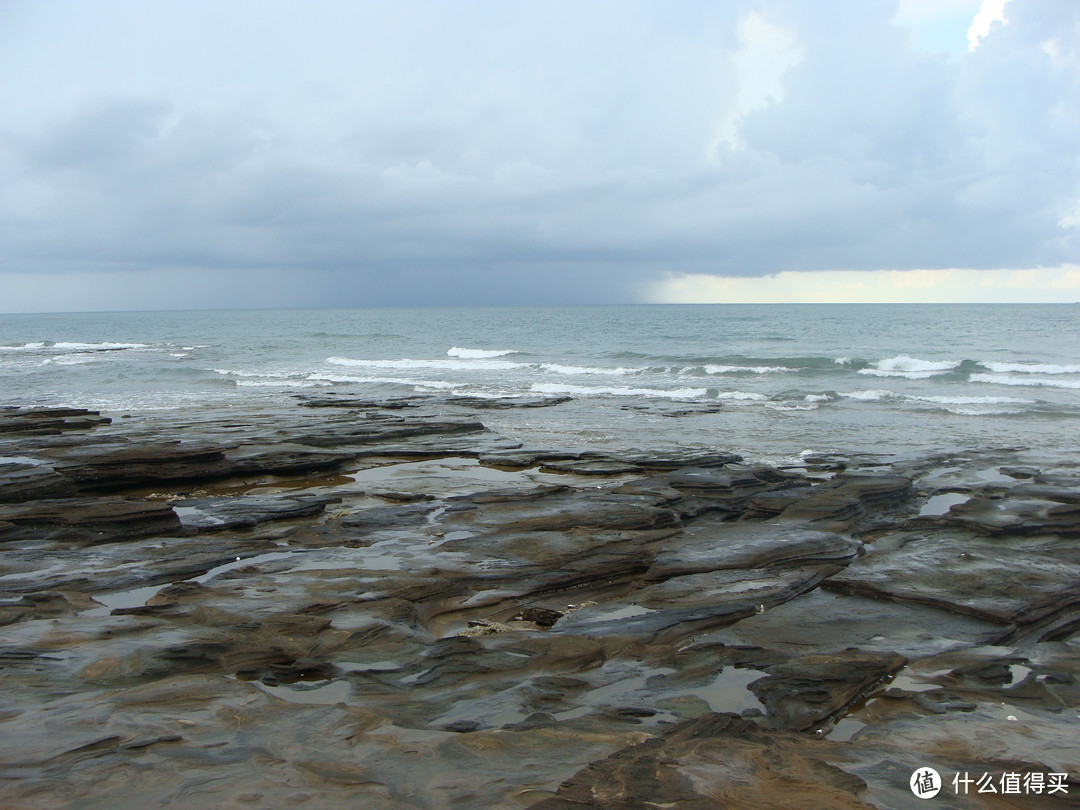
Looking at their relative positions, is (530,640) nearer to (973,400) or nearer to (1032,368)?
(973,400)

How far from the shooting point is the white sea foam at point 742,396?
84.8 feet

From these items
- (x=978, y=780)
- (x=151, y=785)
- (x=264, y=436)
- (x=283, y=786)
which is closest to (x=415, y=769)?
(x=283, y=786)

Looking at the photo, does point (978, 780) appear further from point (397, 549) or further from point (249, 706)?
point (397, 549)

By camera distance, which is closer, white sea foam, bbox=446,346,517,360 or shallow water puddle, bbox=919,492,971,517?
shallow water puddle, bbox=919,492,971,517

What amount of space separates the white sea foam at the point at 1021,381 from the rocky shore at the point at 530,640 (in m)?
21.4

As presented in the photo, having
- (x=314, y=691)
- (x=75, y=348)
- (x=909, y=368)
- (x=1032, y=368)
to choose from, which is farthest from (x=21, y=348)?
(x=1032, y=368)

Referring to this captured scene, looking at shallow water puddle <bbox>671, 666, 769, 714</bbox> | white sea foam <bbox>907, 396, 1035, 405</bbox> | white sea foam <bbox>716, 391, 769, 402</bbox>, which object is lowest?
shallow water puddle <bbox>671, 666, 769, 714</bbox>

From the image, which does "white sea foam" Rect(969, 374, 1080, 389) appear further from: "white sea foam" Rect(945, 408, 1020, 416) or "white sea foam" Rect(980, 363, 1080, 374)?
"white sea foam" Rect(945, 408, 1020, 416)

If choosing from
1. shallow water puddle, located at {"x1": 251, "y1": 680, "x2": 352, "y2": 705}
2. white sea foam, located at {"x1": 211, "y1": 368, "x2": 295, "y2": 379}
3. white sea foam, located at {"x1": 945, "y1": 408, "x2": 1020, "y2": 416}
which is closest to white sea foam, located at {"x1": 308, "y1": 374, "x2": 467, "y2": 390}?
white sea foam, located at {"x1": 211, "y1": 368, "x2": 295, "y2": 379}

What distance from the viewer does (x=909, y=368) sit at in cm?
3681

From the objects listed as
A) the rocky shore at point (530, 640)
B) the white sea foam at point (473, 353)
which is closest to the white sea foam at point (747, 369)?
the white sea foam at point (473, 353)

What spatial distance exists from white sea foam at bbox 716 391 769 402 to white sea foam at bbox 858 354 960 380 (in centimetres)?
1039

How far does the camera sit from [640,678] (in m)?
5.57

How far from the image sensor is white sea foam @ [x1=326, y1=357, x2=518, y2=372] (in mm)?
42500
